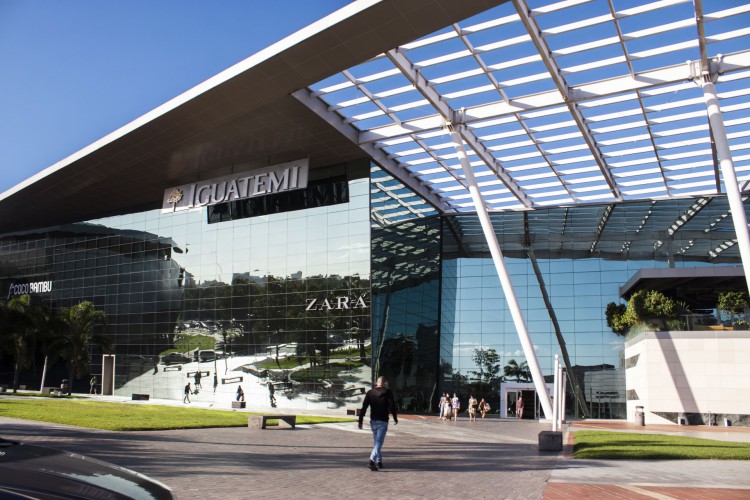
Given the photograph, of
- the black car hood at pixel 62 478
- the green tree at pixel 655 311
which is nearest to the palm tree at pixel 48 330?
the green tree at pixel 655 311

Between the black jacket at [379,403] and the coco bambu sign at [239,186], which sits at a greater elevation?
the coco bambu sign at [239,186]

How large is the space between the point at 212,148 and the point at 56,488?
30.6 meters

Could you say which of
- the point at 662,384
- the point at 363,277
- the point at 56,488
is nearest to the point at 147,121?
the point at 363,277

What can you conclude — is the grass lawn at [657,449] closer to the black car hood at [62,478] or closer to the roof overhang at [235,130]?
the black car hood at [62,478]

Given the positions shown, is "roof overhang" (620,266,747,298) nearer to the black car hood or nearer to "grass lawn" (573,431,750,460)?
"grass lawn" (573,431,750,460)

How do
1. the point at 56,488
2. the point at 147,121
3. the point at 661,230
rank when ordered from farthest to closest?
the point at 661,230 → the point at 147,121 → the point at 56,488

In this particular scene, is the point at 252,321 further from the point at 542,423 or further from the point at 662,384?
the point at 662,384

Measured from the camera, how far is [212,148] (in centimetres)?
3309

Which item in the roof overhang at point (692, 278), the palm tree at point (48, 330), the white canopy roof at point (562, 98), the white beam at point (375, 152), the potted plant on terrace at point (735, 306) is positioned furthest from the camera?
the palm tree at point (48, 330)

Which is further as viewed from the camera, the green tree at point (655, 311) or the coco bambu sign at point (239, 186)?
the coco bambu sign at point (239, 186)

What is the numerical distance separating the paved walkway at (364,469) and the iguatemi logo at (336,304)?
17327 millimetres

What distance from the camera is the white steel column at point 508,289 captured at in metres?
25.2

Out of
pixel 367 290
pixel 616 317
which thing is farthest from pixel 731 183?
pixel 367 290

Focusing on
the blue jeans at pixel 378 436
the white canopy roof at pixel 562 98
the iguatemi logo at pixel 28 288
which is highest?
the white canopy roof at pixel 562 98
